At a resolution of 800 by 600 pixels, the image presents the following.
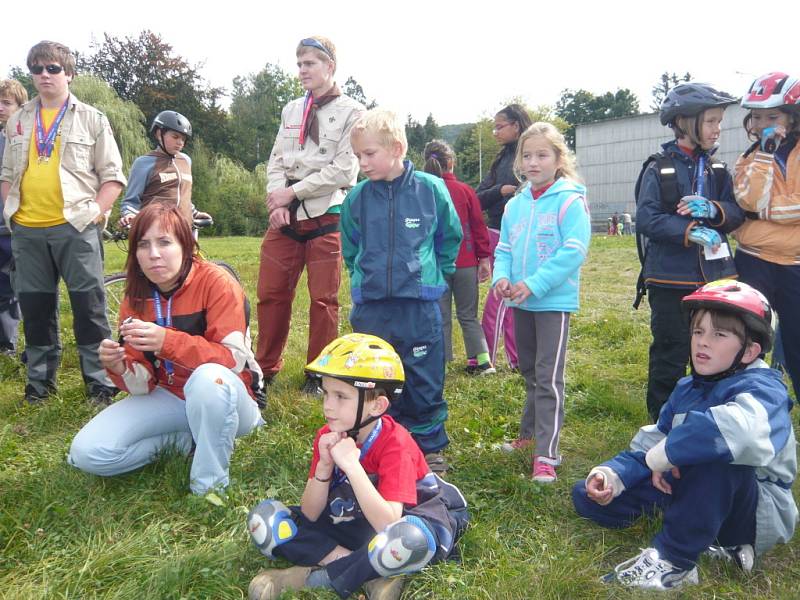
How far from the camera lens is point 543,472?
3.94m

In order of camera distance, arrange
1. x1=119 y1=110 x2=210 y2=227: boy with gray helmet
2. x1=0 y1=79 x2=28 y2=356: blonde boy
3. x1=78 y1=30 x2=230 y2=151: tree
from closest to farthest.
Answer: x1=119 y1=110 x2=210 y2=227: boy with gray helmet, x1=0 y1=79 x2=28 y2=356: blonde boy, x1=78 y1=30 x2=230 y2=151: tree

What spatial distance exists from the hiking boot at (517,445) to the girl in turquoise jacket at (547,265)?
0.83 ft

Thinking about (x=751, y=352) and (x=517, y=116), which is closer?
(x=751, y=352)

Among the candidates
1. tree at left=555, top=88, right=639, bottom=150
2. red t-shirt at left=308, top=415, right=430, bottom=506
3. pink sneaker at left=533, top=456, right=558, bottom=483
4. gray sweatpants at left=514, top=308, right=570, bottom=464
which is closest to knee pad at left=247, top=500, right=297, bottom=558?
red t-shirt at left=308, top=415, right=430, bottom=506

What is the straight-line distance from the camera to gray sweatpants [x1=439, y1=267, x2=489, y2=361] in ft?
20.9

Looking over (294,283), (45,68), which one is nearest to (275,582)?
(294,283)

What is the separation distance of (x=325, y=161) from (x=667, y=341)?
2776 mm

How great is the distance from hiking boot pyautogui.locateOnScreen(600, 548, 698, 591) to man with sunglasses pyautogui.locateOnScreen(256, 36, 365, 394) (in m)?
2.86

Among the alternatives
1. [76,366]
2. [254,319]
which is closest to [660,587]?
[76,366]

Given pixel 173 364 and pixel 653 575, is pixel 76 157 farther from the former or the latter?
pixel 653 575

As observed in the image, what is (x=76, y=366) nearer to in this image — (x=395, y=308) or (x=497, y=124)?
(x=395, y=308)

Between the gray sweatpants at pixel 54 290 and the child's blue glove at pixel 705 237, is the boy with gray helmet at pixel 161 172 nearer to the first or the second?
the gray sweatpants at pixel 54 290

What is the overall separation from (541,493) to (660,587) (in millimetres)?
992

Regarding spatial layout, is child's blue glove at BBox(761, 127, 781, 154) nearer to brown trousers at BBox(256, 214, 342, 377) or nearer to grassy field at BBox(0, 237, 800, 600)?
grassy field at BBox(0, 237, 800, 600)
